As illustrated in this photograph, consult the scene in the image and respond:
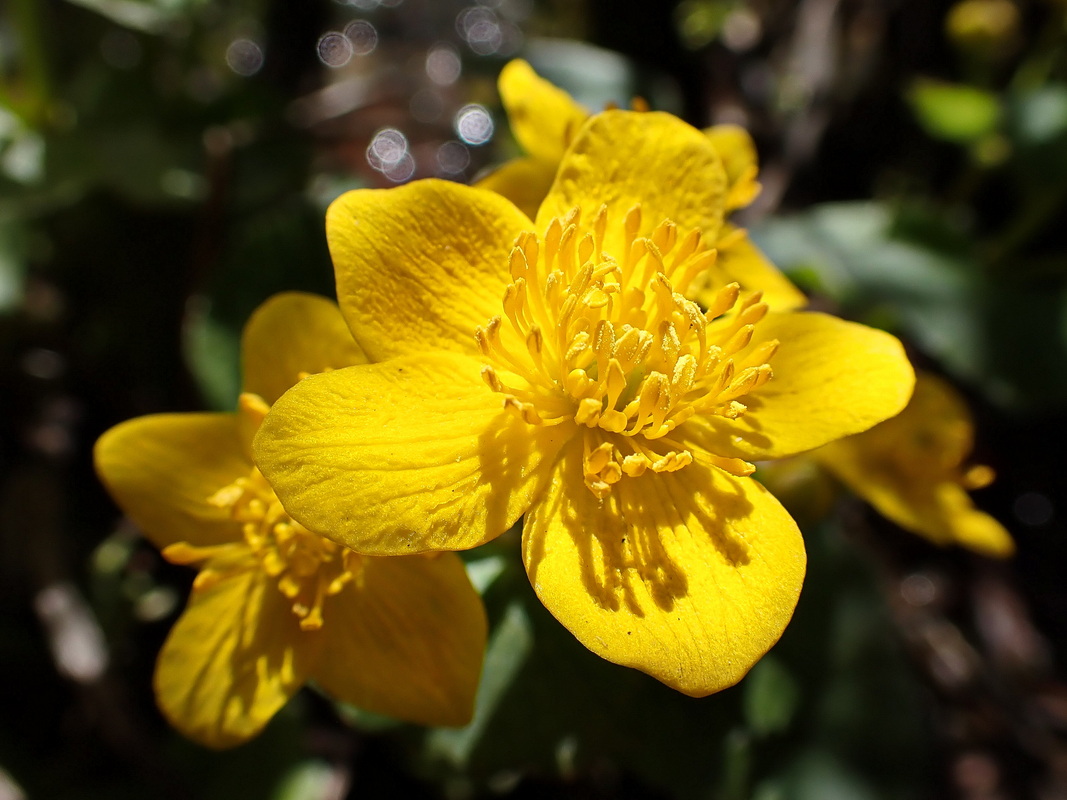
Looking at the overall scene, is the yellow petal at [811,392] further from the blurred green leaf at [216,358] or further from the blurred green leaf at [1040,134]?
the blurred green leaf at [1040,134]

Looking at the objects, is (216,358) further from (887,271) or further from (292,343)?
(887,271)

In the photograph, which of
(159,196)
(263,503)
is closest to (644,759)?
(263,503)

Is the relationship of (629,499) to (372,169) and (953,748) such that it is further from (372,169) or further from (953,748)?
(372,169)

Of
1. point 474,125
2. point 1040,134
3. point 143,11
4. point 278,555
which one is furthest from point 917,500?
point 143,11

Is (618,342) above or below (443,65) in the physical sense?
below

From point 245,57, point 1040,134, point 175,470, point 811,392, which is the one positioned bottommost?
point 1040,134

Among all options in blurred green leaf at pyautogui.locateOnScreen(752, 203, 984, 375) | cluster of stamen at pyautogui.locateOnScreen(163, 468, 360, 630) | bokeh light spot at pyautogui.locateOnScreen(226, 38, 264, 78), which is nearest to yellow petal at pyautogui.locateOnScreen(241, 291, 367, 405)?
cluster of stamen at pyautogui.locateOnScreen(163, 468, 360, 630)

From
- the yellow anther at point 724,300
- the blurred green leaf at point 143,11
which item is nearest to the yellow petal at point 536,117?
the yellow anther at point 724,300
